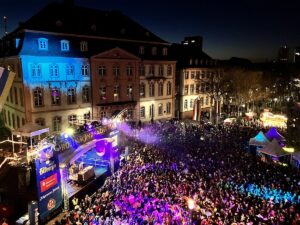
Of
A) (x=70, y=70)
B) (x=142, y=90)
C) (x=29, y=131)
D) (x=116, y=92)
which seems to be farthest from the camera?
(x=142, y=90)

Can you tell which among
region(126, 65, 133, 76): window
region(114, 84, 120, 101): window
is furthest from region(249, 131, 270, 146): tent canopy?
region(126, 65, 133, 76): window

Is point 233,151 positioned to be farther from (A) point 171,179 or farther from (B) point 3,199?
(B) point 3,199

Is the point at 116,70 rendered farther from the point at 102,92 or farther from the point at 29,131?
the point at 29,131

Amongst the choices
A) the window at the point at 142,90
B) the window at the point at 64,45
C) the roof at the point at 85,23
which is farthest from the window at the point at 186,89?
the window at the point at 64,45

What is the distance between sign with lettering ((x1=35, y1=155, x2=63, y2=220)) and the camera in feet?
43.5

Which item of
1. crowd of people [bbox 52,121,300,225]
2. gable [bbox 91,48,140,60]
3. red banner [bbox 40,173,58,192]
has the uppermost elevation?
gable [bbox 91,48,140,60]

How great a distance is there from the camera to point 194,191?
1492 centimetres

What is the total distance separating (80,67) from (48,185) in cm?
1863

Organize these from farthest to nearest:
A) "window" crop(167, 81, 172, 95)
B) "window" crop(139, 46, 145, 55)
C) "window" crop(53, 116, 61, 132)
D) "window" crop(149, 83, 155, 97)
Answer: "window" crop(167, 81, 172, 95)
"window" crop(149, 83, 155, 97)
"window" crop(139, 46, 145, 55)
"window" crop(53, 116, 61, 132)

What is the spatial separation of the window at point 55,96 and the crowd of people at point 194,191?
1143cm

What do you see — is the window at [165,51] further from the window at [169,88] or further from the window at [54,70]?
the window at [54,70]

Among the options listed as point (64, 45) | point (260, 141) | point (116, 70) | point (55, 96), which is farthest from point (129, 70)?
point (260, 141)

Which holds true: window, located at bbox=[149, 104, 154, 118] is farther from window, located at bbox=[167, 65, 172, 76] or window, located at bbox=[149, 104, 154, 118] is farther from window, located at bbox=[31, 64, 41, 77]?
window, located at bbox=[31, 64, 41, 77]

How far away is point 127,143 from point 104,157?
18.0ft
